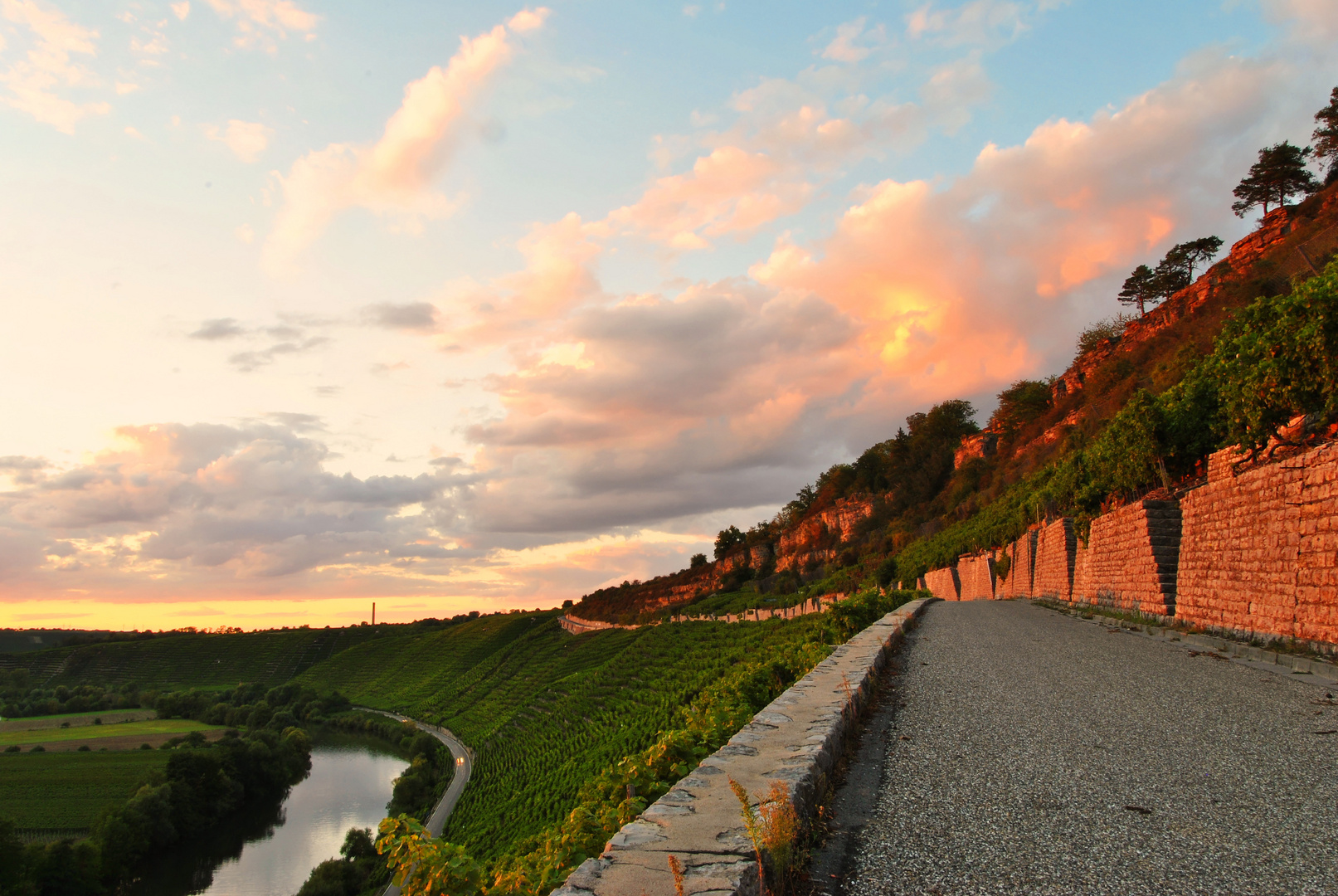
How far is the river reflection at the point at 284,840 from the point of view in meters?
45.4

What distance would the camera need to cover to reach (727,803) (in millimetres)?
3148

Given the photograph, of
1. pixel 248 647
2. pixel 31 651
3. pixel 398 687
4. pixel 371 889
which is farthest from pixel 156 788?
pixel 31 651

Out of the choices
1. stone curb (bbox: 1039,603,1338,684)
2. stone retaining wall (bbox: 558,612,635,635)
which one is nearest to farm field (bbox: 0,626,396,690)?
stone retaining wall (bbox: 558,612,635,635)

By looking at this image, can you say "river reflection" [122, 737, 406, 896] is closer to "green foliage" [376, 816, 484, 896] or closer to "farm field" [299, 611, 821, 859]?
"farm field" [299, 611, 821, 859]

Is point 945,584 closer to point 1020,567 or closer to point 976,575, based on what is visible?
point 976,575

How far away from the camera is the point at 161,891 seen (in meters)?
44.2

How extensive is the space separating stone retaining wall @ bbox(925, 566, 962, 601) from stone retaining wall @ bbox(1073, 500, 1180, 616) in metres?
17.5

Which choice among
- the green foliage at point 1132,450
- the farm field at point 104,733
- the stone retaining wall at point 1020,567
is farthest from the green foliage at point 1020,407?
the farm field at point 104,733

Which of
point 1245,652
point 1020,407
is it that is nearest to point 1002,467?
point 1020,407

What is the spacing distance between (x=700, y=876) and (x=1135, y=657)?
362 inches

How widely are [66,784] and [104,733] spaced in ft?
90.4

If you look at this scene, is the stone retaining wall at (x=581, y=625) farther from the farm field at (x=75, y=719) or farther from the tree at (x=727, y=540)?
the farm field at (x=75, y=719)

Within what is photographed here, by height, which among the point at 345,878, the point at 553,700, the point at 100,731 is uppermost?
the point at 553,700

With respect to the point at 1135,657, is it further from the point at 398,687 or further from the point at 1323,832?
the point at 398,687
